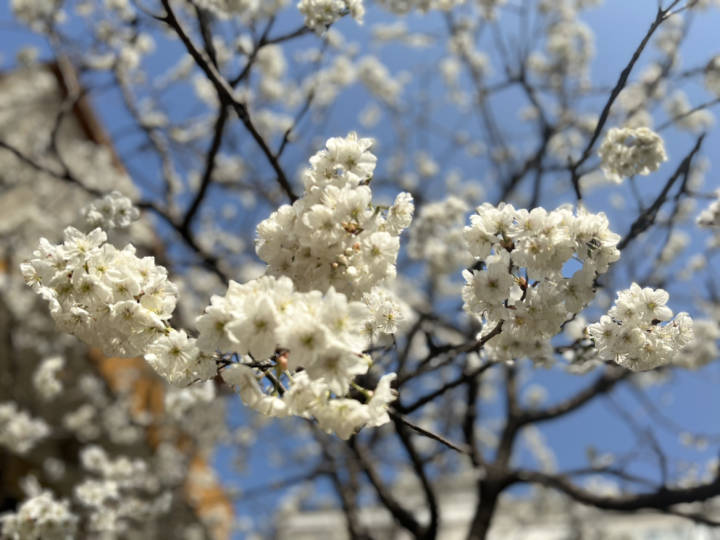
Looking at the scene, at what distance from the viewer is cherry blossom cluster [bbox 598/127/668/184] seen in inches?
109

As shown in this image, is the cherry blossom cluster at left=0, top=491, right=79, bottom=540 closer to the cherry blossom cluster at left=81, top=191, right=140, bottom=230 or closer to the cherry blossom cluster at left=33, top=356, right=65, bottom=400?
the cherry blossom cluster at left=33, top=356, right=65, bottom=400

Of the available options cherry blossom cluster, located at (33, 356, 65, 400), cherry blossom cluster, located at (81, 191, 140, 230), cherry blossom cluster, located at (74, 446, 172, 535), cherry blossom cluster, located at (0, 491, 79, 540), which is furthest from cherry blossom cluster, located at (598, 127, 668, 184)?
cherry blossom cluster, located at (33, 356, 65, 400)

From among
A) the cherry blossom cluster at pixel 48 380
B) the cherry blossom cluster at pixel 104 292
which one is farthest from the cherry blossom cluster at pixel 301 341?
the cherry blossom cluster at pixel 48 380

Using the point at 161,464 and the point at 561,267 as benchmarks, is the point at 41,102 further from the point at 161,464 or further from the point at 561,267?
the point at 561,267

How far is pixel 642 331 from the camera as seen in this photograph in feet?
6.42

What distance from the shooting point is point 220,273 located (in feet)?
13.2

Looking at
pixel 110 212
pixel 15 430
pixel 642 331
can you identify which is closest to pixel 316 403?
pixel 642 331

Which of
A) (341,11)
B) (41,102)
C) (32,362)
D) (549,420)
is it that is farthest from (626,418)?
(41,102)

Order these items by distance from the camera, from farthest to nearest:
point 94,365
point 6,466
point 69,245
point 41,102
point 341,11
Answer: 1. point 41,102
2. point 94,365
3. point 6,466
4. point 341,11
5. point 69,245

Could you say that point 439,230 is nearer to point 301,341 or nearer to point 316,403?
point 316,403

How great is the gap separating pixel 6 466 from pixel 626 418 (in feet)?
35.4

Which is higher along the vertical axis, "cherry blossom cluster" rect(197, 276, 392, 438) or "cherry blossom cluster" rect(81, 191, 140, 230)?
"cherry blossom cluster" rect(81, 191, 140, 230)

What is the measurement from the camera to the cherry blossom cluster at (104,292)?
178 cm

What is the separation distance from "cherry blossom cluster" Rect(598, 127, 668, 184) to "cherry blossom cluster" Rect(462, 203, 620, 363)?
1.05 m
